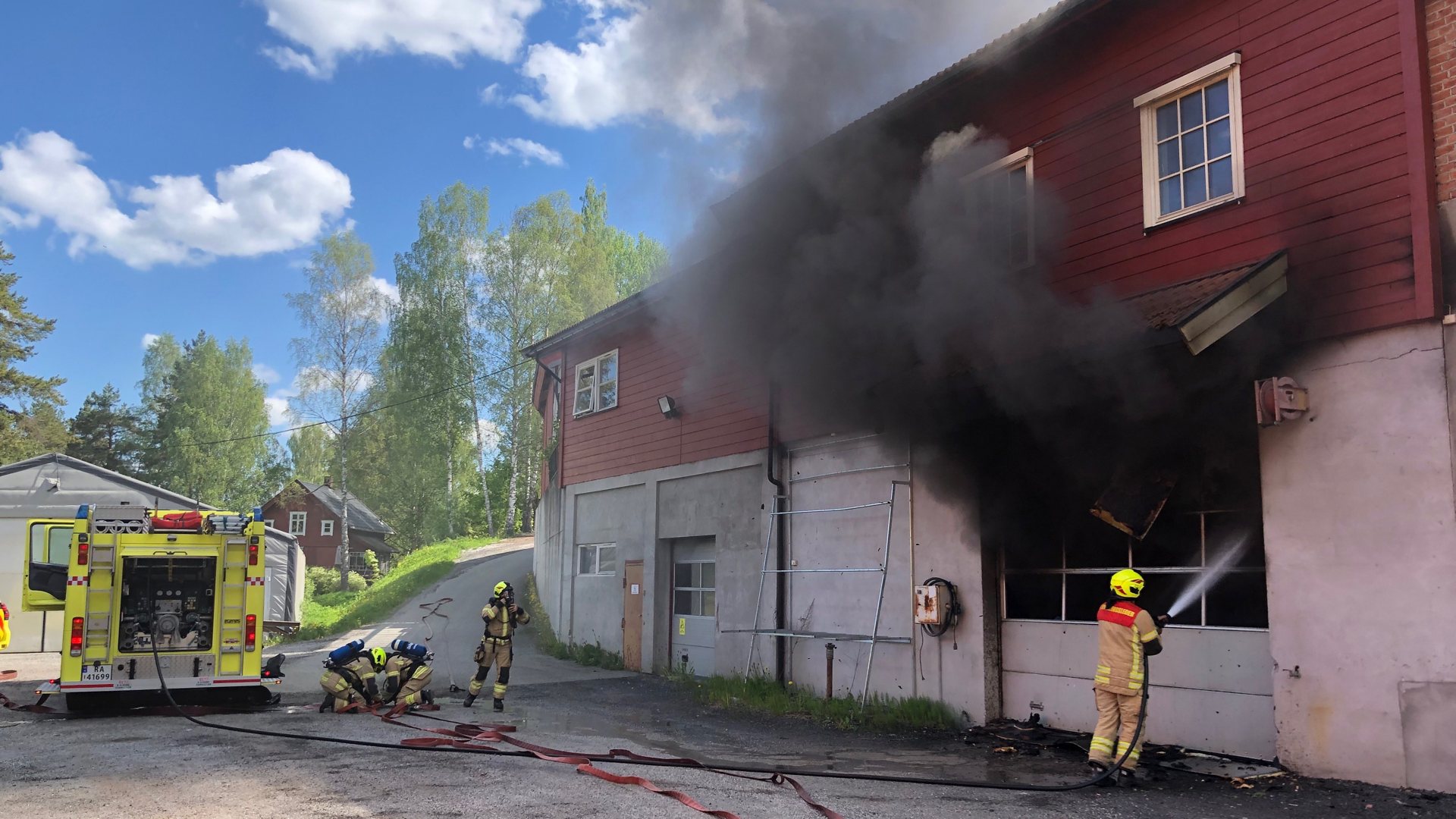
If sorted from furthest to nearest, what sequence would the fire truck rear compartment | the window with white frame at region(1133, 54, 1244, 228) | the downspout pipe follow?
the downspout pipe
the fire truck rear compartment
the window with white frame at region(1133, 54, 1244, 228)

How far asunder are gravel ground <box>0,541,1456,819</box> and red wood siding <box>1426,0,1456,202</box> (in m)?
3.82

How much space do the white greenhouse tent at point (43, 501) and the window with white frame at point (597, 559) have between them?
21.1ft

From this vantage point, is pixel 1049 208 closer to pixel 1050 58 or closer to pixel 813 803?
pixel 1050 58

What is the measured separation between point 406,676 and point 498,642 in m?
1.00

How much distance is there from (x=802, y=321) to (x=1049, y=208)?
286 cm

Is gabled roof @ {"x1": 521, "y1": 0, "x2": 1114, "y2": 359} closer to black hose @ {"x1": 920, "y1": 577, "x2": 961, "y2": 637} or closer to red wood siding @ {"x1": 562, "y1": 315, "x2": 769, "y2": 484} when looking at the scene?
red wood siding @ {"x1": 562, "y1": 315, "x2": 769, "y2": 484}

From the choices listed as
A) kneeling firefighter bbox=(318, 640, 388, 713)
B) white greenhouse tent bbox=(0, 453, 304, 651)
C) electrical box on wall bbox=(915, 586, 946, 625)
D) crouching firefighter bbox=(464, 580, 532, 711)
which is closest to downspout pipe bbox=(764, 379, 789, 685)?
electrical box on wall bbox=(915, 586, 946, 625)

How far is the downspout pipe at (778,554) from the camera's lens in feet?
39.1

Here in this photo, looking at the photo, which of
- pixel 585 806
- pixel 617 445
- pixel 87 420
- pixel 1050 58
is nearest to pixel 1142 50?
pixel 1050 58

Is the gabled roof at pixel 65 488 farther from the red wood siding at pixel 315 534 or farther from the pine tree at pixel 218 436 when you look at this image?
the red wood siding at pixel 315 534

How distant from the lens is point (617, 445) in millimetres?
16594

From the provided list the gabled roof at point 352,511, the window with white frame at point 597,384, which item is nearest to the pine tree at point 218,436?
the gabled roof at point 352,511

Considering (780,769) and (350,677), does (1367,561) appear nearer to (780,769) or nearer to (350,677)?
(780,769)

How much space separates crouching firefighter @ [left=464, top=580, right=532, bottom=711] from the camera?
10.3 metres
